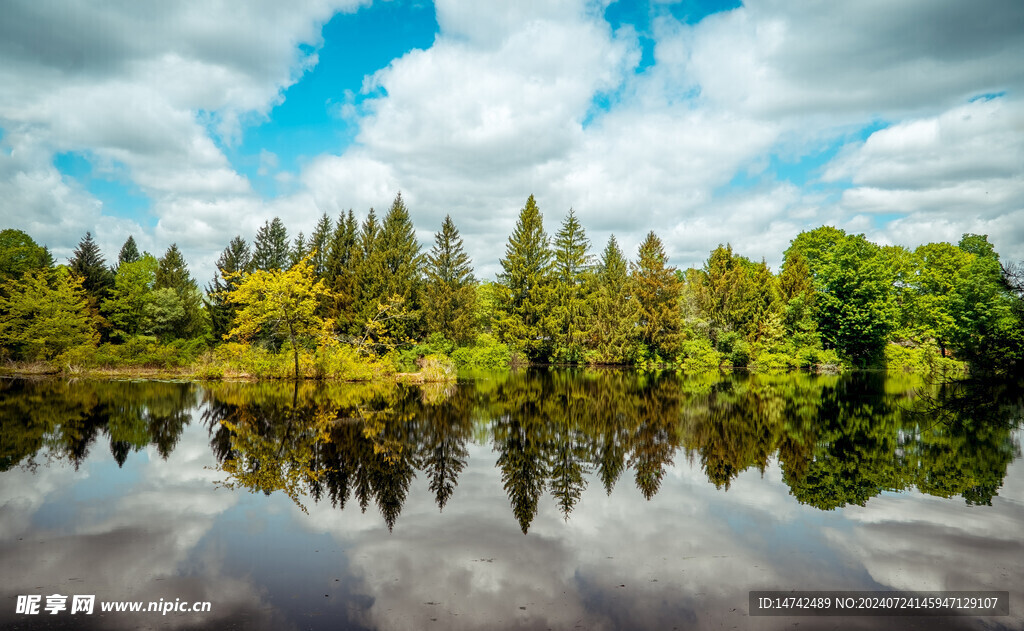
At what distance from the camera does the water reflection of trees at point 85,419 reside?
12.0 metres

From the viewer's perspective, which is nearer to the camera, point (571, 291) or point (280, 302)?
point (280, 302)

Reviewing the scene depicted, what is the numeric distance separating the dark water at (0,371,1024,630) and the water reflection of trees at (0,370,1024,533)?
4.0 inches

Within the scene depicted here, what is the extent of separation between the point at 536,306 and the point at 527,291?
85.7 inches

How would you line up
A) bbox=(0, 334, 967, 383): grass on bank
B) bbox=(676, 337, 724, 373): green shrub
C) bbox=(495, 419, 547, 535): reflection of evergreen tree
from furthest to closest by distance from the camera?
bbox=(676, 337, 724, 373): green shrub
bbox=(0, 334, 967, 383): grass on bank
bbox=(495, 419, 547, 535): reflection of evergreen tree

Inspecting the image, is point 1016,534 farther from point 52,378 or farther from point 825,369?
point 825,369

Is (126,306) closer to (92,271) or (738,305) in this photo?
(92,271)

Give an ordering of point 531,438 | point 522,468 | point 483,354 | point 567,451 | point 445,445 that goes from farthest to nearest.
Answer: point 483,354, point 531,438, point 445,445, point 567,451, point 522,468

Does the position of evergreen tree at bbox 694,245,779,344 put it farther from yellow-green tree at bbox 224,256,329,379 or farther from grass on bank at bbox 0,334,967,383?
yellow-green tree at bbox 224,256,329,379

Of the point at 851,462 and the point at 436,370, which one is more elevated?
the point at 436,370

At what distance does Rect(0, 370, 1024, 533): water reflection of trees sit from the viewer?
9.72 metres

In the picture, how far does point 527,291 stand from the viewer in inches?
2044
